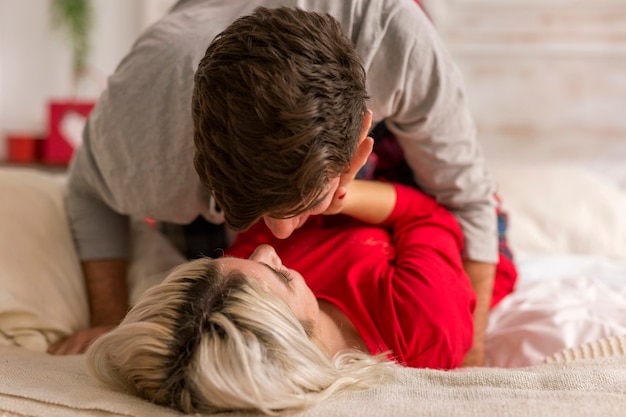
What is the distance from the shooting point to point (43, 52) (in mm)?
3010

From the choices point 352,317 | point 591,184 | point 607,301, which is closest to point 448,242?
point 352,317

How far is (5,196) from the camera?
4.53ft

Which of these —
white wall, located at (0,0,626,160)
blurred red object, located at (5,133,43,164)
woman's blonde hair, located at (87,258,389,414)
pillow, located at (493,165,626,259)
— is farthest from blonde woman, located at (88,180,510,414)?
blurred red object, located at (5,133,43,164)

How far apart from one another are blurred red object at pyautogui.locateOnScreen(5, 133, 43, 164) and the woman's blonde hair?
79.4 inches

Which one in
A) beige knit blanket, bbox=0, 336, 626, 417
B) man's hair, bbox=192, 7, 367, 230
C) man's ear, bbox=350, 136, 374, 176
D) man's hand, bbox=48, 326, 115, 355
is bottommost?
man's hand, bbox=48, 326, 115, 355

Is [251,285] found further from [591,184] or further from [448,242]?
[591,184]

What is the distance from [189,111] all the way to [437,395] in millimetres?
529

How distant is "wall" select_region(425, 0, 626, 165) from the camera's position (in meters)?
2.63

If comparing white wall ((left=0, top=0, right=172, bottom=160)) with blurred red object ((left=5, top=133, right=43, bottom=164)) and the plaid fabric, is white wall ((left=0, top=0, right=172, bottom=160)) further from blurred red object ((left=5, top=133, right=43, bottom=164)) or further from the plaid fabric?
the plaid fabric

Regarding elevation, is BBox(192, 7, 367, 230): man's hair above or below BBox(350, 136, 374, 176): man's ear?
above

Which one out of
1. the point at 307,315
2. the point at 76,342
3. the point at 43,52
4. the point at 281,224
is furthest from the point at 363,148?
the point at 43,52

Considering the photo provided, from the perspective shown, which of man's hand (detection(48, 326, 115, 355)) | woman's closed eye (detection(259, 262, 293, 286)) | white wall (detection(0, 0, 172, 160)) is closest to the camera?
woman's closed eye (detection(259, 262, 293, 286))

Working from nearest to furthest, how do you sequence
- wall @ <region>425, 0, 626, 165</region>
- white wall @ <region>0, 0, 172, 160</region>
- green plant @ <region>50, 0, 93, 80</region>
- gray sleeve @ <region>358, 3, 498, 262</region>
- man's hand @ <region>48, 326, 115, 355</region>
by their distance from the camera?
gray sleeve @ <region>358, 3, 498, 262</region> < man's hand @ <region>48, 326, 115, 355</region> < wall @ <region>425, 0, 626, 165</region> < green plant @ <region>50, 0, 93, 80</region> < white wall @ <region>0, 0, 172, 160</region>

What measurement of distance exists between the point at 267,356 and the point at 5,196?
76 cm
